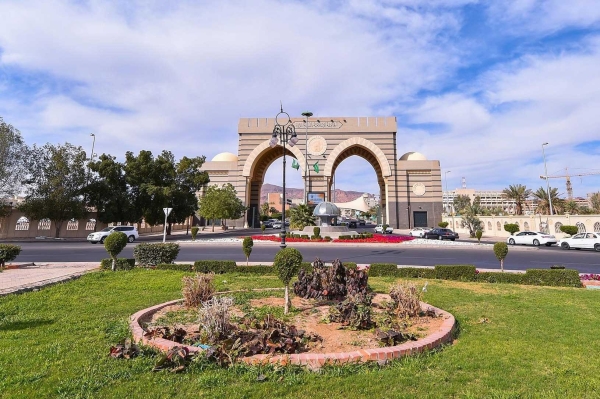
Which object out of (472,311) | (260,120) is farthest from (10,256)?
(260,120)

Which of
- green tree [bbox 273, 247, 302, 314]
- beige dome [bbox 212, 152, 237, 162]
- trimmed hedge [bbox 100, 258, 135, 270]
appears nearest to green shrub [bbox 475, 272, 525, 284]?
green tree [bbox 273, 247, 302, 314]

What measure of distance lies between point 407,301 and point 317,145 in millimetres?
51968

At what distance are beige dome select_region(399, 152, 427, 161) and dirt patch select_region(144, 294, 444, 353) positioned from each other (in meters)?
54.0

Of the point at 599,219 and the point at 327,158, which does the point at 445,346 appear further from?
the point at 327,158

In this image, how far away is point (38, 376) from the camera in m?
3.67

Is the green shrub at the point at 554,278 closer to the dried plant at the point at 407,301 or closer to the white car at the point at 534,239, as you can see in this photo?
the dried plant at the point at 407,301

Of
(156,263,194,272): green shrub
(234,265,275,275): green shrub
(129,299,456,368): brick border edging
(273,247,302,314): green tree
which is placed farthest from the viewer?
(156,263,194,272): green shrub

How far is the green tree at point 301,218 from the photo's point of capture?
34062 millimetres

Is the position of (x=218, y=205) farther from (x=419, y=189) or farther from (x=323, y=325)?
(x=323, y=325)

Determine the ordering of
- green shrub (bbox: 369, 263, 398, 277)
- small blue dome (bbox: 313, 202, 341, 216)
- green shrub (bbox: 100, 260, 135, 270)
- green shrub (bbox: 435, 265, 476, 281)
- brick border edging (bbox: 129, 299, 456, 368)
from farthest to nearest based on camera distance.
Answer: small blue dome (bbox: 313, 202, 341, 216)
green shrub (bbox: 100, 260, 135, 270)
green shrub (bbox: 369, 263, 398, 277)
green shrub (bbox: 435, 265, 476, 281)
brick border edging (bbox: 129, 299, 456, 368)

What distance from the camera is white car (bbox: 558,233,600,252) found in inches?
898

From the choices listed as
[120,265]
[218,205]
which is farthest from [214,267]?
[218,205]

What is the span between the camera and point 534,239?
27.9m

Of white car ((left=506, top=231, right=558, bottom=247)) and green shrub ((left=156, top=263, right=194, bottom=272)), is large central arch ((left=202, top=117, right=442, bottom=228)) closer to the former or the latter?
white car ((left=506, top=231, right=558, bottom=247))
